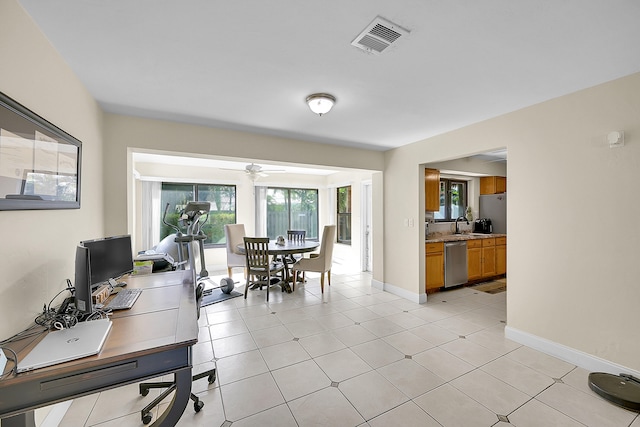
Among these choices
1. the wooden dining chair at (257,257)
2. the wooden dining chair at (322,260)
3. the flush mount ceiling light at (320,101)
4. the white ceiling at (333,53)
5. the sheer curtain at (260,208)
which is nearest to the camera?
the white ceiling at (333,53)

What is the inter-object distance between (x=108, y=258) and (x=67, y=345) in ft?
2.89

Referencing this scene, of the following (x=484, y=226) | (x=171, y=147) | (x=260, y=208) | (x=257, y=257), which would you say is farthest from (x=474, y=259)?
(x=171, y=147)

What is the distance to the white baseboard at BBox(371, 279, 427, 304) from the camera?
3956mm

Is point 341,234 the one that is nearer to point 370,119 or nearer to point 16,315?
point 370,119

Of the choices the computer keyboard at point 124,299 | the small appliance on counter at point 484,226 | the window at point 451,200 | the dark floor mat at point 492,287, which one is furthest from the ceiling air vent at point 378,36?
the small appliance on counter at point 484,226

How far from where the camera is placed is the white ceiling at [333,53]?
4.45 ft

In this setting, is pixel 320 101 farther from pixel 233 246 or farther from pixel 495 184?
pixel 495 184

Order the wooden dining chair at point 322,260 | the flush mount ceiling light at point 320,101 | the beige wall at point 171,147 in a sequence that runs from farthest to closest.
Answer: the wooden dining chair at point 322,260
the beige wall at point 171,147
the flush mount ceiling light at point 320,101

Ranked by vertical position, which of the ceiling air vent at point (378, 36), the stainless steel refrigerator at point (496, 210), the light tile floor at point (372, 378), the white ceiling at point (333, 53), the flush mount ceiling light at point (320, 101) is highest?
the white ceiling at point (333, 53)

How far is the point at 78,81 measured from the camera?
2010 millimetres

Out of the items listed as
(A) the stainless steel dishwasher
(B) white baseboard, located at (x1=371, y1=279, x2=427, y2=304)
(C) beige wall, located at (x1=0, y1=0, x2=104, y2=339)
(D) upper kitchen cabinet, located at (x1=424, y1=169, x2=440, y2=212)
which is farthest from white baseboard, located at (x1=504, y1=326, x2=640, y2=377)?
(C) beige wall, located at (x1=0, y1=0, x2=104, y2=339)

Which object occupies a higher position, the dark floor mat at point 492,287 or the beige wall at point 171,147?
the beige wall at point 171,147

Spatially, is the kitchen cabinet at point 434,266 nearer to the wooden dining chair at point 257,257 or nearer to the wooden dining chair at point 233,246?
the wooden dining chair at point 257,257

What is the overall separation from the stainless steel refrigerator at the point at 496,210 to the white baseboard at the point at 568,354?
10.5ft
